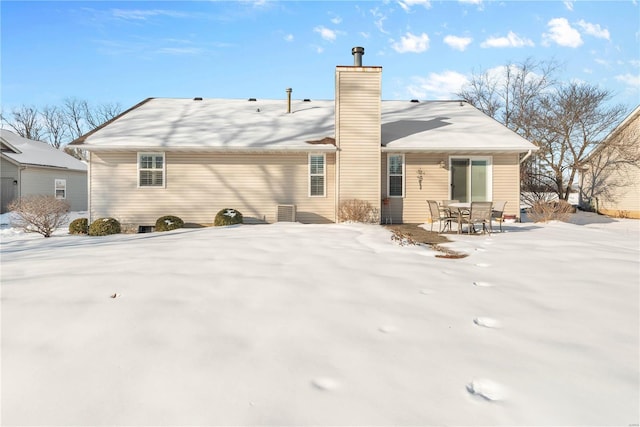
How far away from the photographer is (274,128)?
43.8ft

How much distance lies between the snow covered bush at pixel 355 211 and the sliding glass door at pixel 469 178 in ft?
11.0

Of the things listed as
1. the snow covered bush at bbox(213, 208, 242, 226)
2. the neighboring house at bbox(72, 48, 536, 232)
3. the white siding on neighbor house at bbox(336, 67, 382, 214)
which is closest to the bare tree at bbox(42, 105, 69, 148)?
the neighboring house at bbox(72, 48, 536, 232)

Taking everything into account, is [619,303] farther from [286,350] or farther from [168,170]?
[168,170]

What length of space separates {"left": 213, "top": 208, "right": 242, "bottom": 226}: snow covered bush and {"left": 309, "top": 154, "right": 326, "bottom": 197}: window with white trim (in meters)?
2.67

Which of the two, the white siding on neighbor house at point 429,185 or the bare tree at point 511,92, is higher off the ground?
the bare tree at point 511,92

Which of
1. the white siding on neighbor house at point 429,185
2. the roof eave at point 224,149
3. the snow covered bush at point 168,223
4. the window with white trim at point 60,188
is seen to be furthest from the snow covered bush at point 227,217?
the window with white trim at point 60,188

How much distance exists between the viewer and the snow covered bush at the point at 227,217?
37.6ft

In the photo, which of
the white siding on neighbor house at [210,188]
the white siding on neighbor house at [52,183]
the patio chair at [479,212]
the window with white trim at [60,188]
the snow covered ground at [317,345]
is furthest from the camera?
the window with white trim at [60,188]

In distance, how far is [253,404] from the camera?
1957mm

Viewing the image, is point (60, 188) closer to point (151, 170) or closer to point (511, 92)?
point (151, 170)

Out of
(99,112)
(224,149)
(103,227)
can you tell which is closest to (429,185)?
(224,149)

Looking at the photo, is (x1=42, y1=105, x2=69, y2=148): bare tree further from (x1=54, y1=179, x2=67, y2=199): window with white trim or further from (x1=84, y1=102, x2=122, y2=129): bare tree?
(x1=54, y1=179, x2=67, y2=199): window with white trim

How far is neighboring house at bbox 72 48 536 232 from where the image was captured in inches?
469

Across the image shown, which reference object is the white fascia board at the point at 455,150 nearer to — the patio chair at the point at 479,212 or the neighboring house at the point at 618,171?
the patio chair at the point at 479,212
